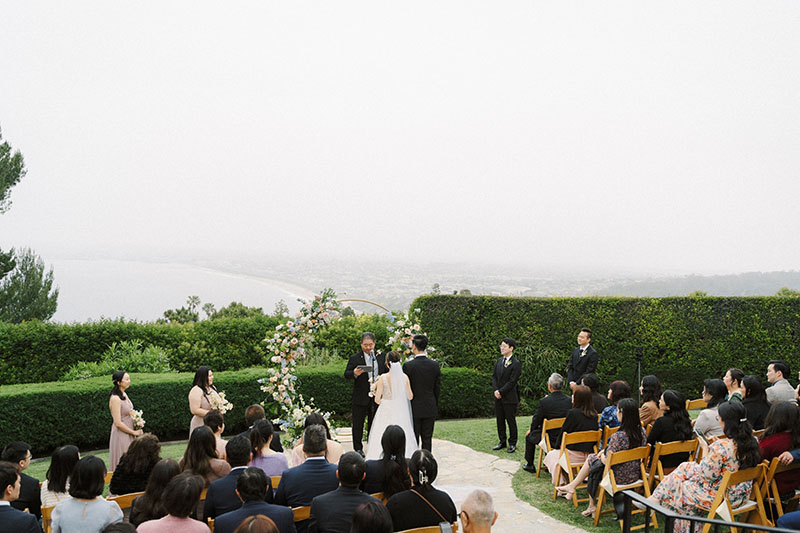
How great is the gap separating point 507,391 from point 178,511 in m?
6.05

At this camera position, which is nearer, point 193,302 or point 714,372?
point 714,372

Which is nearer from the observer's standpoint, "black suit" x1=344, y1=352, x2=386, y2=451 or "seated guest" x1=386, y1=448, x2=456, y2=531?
"seated guest" x1=386, y1=448, x2=456, y2=531

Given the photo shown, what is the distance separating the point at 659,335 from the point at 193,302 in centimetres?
2040

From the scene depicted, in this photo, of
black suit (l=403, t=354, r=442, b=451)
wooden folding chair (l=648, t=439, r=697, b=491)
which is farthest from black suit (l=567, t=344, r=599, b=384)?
wooden folding chair (l=648, t=439, r=697, b=491)

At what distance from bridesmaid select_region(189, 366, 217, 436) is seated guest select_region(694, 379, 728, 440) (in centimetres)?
576

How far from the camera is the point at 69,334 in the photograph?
1250 centimetres

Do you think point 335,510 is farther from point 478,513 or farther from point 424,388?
point 424,388

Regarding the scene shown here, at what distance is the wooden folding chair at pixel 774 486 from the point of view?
5.20m

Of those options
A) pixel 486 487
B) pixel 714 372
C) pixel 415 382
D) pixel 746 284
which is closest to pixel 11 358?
pixel 415 382

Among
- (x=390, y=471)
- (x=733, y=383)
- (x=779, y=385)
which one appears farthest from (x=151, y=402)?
(x=779, y=385)

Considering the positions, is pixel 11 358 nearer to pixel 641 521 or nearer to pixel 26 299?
pixel 26 299

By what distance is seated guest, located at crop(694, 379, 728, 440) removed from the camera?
6312 millimetres

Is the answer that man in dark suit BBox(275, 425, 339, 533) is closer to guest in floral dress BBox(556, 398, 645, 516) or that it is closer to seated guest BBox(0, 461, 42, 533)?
seated guest BBox(0, 461, 42, 533)

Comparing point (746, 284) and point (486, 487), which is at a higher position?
point (746, 284)
